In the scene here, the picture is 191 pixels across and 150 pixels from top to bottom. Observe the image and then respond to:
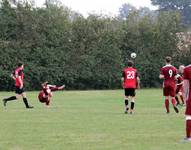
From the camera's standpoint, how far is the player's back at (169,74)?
69.8 ft

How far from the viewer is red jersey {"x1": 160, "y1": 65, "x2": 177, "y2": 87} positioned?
21273 mm

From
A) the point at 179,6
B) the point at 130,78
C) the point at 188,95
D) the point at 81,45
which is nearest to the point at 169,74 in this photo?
the point at 130,78

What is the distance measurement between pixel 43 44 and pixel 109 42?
553cm

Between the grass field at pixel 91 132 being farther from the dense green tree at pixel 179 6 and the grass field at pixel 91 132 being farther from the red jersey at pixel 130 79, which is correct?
the dense green tree at pixel 179 6

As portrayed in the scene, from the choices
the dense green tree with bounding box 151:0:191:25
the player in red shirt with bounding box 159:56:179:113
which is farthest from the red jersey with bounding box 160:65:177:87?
the dense green tree with bounding box 151:0:191:25

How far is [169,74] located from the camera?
21.4 m

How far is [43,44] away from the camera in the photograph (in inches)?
1876

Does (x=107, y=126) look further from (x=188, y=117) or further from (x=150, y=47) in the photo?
(x=150, y=47)

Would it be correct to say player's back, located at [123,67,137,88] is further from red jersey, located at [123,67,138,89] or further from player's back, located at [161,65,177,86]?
player's back, located at [161,65,177,86]

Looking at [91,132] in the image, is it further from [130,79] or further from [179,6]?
[179,6]

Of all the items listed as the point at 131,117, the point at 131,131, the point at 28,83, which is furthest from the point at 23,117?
the point at 28,83

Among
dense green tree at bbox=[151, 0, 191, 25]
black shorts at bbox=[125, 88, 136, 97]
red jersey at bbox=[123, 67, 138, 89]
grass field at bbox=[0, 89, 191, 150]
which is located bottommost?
grass field at bbox=[0, 89, 191, 150]

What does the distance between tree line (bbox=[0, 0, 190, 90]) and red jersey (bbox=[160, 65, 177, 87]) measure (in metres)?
25.3

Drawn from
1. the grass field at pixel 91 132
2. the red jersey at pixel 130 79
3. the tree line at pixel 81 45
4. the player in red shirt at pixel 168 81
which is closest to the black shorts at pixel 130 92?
the red jersey at pixel 130 79
